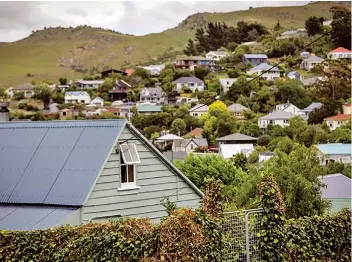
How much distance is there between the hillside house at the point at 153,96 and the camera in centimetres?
6425

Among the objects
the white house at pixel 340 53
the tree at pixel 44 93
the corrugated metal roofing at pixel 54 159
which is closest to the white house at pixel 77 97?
the tree at pixel 44 93

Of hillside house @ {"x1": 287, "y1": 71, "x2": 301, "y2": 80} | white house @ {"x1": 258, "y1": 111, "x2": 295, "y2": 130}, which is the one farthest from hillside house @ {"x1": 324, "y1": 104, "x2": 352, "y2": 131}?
hillside house @ {"x1": 287, "y1": 71, "x2": 301, "y2": 80}

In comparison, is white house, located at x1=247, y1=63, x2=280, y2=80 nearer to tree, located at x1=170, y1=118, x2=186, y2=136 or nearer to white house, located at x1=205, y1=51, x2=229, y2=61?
white house, located at x1=205, y1=51, x2=229, y2=61

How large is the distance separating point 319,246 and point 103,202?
11.3 feet

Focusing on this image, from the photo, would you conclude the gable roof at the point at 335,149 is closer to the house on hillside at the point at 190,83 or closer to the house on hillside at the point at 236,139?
the house on hillside at the point at 236,139

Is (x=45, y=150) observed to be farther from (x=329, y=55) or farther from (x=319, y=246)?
(x=329, y=55)

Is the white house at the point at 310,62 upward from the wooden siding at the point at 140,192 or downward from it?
upward

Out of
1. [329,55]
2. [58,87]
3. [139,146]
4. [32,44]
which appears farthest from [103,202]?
[329,55]

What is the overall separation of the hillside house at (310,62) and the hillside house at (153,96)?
27026 mm

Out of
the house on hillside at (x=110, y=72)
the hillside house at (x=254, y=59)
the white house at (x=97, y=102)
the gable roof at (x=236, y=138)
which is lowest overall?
the gable roof at (x=236, y=138)

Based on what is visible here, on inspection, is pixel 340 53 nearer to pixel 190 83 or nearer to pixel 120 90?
pixel 190 83

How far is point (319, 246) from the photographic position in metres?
7.44

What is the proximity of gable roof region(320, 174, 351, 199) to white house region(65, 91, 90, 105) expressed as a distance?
4110cm

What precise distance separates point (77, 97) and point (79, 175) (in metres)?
52.8
